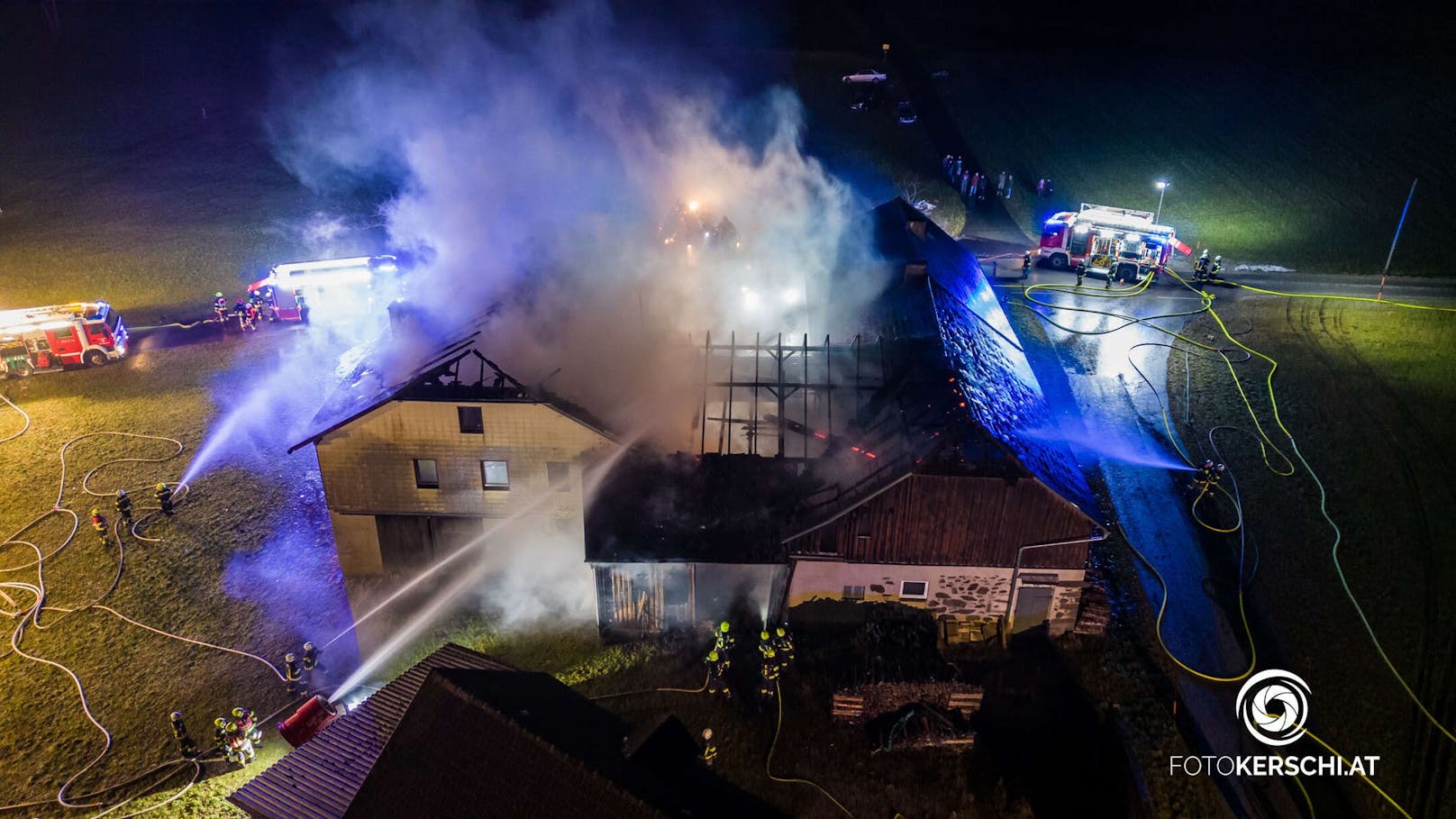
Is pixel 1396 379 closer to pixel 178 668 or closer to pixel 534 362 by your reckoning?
pixel 534 362

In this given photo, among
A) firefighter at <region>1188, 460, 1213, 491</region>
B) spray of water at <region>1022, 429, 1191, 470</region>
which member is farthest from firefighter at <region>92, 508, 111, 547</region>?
firefighter at <region>1188, 460, 1213, 491</region>

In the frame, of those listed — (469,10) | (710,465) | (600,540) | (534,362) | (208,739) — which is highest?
(469,10)

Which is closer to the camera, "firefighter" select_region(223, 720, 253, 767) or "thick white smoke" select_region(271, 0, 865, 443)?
"firefighter" select_region(223, 720, 253, 767)

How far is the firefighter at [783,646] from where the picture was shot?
15.6 meters

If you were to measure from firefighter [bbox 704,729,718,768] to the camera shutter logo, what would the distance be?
9854 mm

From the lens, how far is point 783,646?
15.7 m

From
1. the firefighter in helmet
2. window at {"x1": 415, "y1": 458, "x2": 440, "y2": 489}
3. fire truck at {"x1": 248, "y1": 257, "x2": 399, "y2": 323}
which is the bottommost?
the firefighter in helmet

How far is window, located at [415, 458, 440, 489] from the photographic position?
1734 centimetres

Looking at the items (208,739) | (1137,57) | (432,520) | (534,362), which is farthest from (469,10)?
(1137,57)

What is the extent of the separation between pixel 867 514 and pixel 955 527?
5.86 feet

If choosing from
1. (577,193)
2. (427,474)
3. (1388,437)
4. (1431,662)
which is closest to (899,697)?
(1431,662)

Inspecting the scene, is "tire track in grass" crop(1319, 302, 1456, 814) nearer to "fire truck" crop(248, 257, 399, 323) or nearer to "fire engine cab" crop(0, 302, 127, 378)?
"fire truck" crop(248, 257, 399, 323)

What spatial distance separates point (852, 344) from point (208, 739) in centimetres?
1644

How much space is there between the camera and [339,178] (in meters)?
48.0
